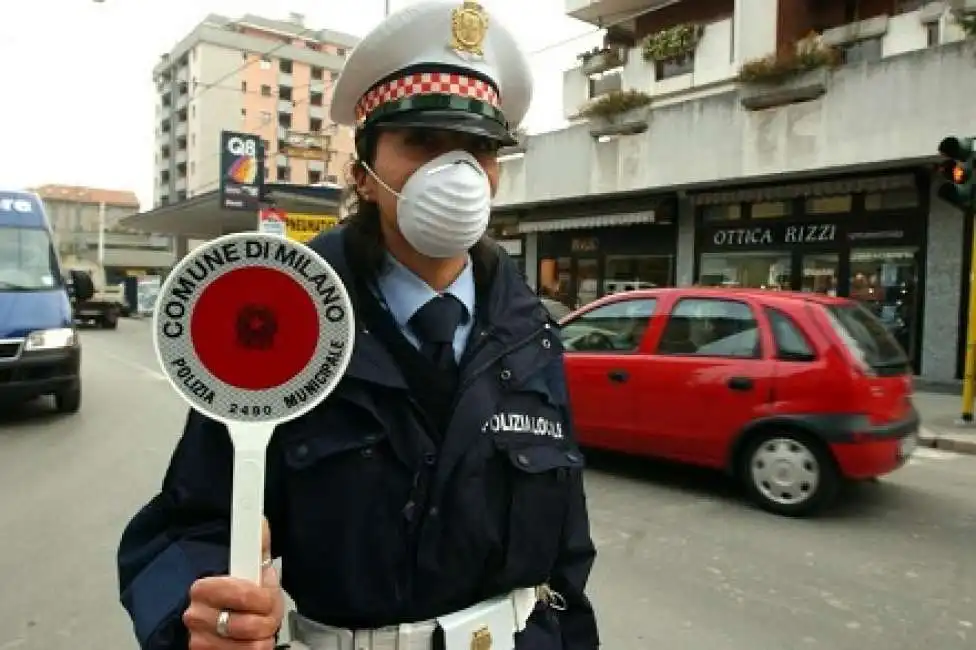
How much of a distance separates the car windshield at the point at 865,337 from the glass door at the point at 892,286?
7.98m

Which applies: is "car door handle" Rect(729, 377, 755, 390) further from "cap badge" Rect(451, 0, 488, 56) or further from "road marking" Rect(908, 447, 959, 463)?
"cap badge" Rect(451, 0, 488, 56)

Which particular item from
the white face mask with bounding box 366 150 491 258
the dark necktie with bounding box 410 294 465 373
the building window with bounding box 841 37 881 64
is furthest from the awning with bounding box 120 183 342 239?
the dark necktie with bounding box 410 294 465 373

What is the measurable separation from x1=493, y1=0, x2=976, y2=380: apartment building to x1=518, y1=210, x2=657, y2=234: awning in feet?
0.19

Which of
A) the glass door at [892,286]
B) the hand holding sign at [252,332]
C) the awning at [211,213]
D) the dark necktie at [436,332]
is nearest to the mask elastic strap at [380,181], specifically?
the dark necktie at [436,332]

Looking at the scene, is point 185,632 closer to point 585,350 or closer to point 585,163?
point 585,350

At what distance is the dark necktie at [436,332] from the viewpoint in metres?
1.39

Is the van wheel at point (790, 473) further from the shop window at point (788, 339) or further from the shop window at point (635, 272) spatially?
the shop window at point (635, 272)

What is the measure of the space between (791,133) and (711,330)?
8906 mm

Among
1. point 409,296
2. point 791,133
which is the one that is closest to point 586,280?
point 791,133

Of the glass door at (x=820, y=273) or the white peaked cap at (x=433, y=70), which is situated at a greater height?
the glass door at (x=820, y=273)

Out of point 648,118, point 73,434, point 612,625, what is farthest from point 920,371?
point 73,434

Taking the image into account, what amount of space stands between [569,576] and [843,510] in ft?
15.3

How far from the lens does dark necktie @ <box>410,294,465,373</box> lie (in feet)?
4.57

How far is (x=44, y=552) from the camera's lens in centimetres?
434
